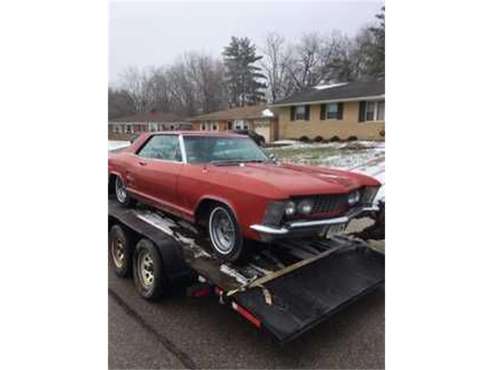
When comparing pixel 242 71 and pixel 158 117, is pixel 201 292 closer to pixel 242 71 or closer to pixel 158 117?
pixel 158 117

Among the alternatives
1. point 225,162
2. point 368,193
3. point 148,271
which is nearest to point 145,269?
point 148,271

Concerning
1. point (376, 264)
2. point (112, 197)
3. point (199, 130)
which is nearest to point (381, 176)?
point (376, 264)

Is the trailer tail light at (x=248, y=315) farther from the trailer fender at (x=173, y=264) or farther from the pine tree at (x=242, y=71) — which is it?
the pine tree at (x=242, y=71)

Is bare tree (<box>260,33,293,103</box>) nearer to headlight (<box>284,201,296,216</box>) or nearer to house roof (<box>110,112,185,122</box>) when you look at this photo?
house roof (<box>110,112,185,122</box>)

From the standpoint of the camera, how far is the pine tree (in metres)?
3.18

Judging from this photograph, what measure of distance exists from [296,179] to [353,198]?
58 cm

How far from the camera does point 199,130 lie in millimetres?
3602

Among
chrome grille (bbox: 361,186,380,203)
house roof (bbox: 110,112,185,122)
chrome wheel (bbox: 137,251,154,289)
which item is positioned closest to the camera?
chrome wheel (bbox: 137,251,154,289)

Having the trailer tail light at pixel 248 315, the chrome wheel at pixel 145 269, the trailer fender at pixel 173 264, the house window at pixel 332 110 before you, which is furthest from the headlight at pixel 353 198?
the house window at pixel 332 110

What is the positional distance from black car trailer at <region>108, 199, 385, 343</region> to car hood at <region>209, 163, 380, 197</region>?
0.56m

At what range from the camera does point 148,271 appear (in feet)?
9.35

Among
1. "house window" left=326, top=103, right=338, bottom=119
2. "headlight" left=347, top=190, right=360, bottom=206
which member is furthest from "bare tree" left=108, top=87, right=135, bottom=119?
"house window" left=326, top=103, right=338, bottom=119

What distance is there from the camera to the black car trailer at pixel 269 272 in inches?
81.5
